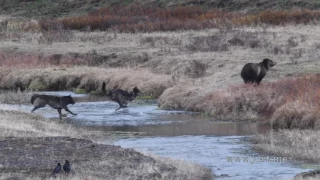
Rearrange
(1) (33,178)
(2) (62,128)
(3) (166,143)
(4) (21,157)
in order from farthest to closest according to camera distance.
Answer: (2) (62,128) → (3) (166,143) → (4) (21,157) → (1) (33,178)

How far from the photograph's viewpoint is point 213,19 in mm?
48844

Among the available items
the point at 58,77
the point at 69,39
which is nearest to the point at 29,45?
the point at 69,39

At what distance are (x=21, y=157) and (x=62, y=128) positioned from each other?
6458 millimetres

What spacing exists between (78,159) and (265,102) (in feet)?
31.3

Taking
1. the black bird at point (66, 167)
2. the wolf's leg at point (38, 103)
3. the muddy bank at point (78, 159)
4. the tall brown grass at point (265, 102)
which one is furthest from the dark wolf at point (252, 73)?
the black bird at point (66, 167)

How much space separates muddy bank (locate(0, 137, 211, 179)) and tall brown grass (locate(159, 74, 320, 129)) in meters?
6.24

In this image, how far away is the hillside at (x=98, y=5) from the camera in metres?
56.9

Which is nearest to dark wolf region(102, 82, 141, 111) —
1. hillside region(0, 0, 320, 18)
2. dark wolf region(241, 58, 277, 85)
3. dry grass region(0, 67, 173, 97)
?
dry grass region(0, 67, 173, 97)

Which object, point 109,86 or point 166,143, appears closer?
point 166,143

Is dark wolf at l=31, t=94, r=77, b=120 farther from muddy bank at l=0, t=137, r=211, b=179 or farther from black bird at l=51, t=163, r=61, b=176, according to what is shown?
black bird at l=51, t=163, r=61, b=176

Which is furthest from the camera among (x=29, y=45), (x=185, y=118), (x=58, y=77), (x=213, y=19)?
(x=213, y=19)

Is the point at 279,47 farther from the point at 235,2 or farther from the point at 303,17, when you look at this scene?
Result: the point at 235,2

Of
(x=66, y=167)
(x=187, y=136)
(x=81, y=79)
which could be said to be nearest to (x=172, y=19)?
(x=81, y=79)

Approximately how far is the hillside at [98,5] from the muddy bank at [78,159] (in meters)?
38.8
